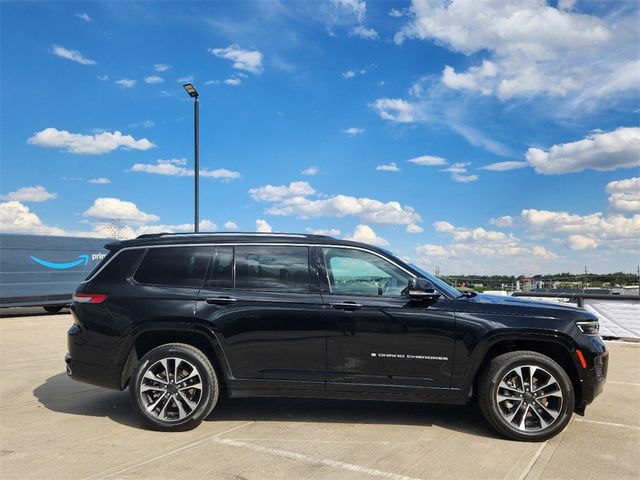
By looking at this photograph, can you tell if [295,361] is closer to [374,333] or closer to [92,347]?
[374,333]

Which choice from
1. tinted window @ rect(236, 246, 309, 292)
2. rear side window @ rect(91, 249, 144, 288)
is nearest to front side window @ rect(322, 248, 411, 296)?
tinted window @ rect(236, 246, 309, 292)

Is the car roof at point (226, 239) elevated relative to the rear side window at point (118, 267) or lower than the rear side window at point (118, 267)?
elevated

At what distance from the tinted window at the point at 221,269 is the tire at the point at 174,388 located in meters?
0.69

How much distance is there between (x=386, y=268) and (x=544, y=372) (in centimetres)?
169

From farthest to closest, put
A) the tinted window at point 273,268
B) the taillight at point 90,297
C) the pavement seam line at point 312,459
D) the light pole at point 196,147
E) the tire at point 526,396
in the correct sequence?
the light pole at point 196,147
the taillight at point 90,297
the tinted window at point 273,268
the tire at point 526,396
the pavement seam line at point 312,459

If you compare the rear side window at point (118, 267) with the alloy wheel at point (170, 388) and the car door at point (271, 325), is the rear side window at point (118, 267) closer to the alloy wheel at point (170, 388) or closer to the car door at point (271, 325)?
the car door at point (271, 325)

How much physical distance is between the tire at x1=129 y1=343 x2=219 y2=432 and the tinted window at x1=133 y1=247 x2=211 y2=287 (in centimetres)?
67

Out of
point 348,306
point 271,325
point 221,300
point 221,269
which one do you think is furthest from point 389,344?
point 221,269

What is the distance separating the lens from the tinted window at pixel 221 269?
527 cm

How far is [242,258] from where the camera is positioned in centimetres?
534

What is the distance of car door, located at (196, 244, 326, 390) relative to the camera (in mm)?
5004

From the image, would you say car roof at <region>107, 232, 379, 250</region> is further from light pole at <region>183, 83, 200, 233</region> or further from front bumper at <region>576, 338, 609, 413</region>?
light pole at <region>183, 83, 200, 233</region>

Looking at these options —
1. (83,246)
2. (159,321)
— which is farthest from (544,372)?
(83,246)

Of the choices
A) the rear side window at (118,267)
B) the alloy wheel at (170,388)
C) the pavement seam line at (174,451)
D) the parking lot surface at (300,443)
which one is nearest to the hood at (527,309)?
the parking lot surface at (300,443)
